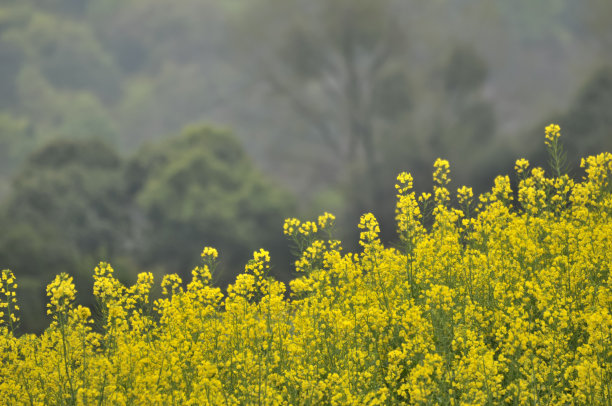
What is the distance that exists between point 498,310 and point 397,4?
108ft

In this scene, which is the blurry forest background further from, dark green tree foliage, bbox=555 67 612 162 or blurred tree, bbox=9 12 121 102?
blurred tree, bbox=9 12 121 102

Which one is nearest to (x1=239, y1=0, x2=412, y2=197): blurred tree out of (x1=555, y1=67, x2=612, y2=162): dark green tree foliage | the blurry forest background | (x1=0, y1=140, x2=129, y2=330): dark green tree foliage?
the blurry forest background

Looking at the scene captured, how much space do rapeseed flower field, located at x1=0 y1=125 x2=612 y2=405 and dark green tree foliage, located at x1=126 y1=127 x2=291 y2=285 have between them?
74.6 feet

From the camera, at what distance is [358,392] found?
224 inches

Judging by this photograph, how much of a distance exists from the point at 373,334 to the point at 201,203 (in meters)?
26.5

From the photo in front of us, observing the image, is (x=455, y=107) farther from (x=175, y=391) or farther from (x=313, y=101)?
(x=175, y=391)

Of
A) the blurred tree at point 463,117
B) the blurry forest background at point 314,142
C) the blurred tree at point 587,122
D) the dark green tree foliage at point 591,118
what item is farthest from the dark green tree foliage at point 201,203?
the dark green tree foliage at point 591,118


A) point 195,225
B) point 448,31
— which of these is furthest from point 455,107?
point 195,225

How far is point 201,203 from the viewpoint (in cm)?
3238

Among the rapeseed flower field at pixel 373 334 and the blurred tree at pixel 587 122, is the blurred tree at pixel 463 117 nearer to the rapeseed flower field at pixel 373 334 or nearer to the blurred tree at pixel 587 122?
the blurred tree at pixel 587 122

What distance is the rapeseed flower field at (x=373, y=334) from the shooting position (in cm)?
554

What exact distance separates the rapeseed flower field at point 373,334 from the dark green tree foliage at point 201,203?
2274 cm

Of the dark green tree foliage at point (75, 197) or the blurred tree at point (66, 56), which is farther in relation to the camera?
the blurred tree at point (66, 56)

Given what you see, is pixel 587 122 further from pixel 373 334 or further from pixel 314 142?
pixel 373 334
